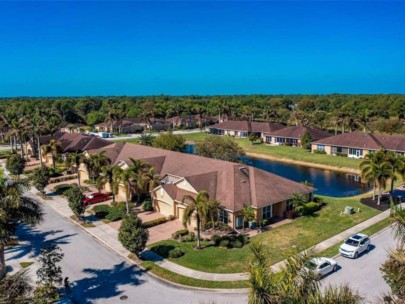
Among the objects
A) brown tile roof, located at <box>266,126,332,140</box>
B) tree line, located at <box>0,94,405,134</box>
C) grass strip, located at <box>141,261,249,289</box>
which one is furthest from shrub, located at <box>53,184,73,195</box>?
brown tile roof, located at <box>266,126,332,140</box>

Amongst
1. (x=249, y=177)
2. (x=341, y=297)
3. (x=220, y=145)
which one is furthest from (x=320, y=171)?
(x=341, y=297)

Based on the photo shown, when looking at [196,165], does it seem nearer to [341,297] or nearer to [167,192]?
[167,192]

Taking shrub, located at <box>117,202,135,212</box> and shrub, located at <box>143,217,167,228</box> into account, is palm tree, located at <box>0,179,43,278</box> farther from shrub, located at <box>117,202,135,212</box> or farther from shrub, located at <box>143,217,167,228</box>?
shrub, located at <box>117,202,135,212</box>

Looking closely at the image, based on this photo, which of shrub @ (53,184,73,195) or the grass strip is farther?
shrub @ (53,184,73,195)

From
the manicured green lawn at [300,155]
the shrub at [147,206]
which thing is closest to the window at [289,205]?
the shrub at [147,206]

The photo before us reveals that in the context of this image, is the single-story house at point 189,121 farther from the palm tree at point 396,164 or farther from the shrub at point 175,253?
the shrub at point 175,253

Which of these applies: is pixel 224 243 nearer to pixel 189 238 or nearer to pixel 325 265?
pixel 189 238
